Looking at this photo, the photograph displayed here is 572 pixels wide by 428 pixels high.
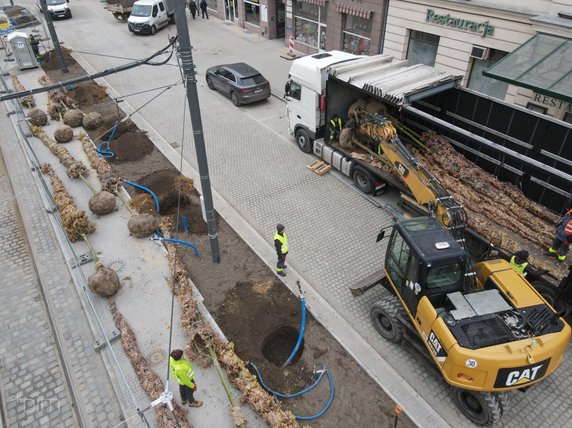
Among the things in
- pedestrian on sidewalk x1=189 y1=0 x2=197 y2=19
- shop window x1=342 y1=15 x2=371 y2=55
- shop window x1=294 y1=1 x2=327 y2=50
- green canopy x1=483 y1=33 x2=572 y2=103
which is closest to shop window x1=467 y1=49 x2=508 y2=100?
green canopy x1=483 y1=33 x2=572 y2=103

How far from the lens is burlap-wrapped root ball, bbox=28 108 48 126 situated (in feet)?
56.1

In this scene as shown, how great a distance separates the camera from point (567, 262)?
8.93 meters

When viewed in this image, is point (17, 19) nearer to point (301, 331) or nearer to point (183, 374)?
point (301, 331)

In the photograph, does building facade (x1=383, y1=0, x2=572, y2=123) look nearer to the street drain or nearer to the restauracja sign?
the restauracja sign

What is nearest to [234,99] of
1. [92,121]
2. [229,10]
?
[92,121]

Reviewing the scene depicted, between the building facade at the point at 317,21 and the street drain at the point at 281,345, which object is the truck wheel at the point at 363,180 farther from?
the building facade at the point at 317,21

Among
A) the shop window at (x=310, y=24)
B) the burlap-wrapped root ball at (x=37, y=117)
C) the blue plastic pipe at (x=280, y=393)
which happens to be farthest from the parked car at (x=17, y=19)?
the blue plastic pipe at (x=280, y=393)

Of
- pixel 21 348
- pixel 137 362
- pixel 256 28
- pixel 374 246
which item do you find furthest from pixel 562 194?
pixel 256 28

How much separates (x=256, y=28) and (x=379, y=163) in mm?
20256

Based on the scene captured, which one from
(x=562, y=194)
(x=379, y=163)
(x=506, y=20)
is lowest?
(x=379, y=163)

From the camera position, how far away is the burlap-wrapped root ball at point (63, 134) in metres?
16.0

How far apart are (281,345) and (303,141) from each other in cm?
858

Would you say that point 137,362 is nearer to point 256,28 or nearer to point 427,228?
point 427,228

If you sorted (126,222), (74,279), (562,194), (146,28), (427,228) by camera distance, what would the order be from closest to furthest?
(427,228) < (562,194) < (74,279) < (126,222) < (146,28)
